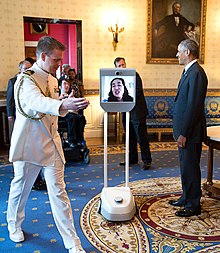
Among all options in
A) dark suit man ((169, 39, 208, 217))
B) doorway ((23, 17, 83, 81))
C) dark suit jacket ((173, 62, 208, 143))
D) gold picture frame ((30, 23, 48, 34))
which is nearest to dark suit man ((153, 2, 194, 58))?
doorway ((23, 17, 83, 81))

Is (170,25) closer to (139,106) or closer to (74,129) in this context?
(139,106)

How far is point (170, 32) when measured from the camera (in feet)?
23.2

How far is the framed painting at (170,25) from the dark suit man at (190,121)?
13.7 feet

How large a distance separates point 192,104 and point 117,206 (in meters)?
1.16

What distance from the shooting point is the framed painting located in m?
6.97

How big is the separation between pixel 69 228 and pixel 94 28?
5.18 m

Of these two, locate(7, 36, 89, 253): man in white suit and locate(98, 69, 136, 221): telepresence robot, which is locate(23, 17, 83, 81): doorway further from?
locate(7, 36, 89, 253): man in white suit

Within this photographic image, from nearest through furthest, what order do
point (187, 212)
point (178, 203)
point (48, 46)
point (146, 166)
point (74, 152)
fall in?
point (48, 46)
point (187, 212)
point (178, 203)
point (146, 166)
point (74, 152)

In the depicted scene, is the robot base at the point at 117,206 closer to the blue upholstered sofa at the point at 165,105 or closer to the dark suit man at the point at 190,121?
the dark suit man at the point at 190,121

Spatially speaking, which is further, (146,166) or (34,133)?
(146,166)

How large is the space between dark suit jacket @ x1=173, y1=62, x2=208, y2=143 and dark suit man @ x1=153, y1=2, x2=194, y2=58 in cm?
429

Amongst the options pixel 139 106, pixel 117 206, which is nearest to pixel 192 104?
pixel 117 206

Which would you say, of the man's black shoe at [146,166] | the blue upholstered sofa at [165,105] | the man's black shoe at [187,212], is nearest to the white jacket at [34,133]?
the man's black shoe at [187,212]

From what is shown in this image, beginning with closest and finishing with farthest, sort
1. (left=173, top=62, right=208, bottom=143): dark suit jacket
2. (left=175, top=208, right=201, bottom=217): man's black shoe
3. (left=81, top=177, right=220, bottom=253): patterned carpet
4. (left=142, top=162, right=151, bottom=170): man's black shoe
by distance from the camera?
(left=81, top=177, right=220, bottom=253): patterned carpet, (left=173, top=62, right=208, bottom=143): dark suit jacket, (left=175, top=208, right=201, bottom=217): man's black shoe, (left=142, top=162, right=151, bottom=170): man's black shoe
